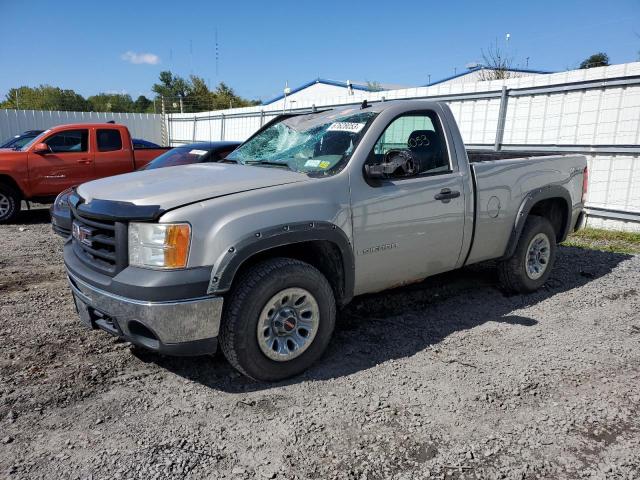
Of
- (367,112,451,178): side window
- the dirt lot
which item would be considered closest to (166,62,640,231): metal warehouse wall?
the dirt lot

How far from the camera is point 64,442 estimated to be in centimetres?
282

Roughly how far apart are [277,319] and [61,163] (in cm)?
863

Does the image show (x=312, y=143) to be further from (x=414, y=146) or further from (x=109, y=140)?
(x=109, y=140)

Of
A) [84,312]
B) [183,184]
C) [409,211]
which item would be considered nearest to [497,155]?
[409,211]

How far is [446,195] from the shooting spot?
421 cm

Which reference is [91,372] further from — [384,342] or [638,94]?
[638,94]

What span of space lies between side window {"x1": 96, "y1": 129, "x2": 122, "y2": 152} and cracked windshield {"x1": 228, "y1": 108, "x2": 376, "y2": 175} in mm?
7241

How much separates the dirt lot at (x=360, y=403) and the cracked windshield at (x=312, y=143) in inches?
58.9

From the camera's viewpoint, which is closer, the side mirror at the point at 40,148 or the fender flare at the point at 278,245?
the fender flare at the point at 278,245

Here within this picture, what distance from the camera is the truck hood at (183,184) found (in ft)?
10.4

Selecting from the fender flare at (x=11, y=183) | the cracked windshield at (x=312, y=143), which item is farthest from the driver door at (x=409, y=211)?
the fender flare at (x=11, y=183)

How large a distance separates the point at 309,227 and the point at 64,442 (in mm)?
1914

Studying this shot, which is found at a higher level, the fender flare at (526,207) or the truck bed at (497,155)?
the truck bed at (497,155)

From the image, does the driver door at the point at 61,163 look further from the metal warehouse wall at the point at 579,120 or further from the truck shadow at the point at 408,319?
the truck shadow at the point at 408,319
